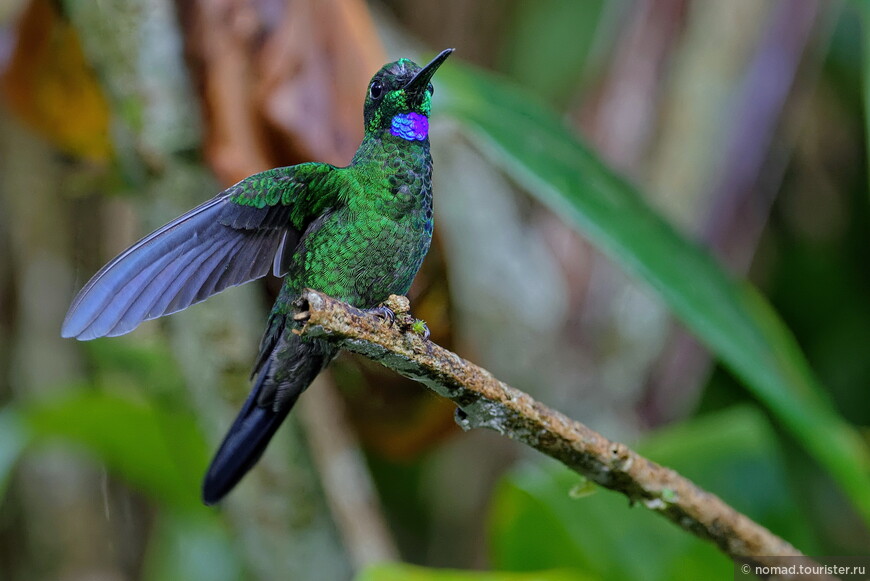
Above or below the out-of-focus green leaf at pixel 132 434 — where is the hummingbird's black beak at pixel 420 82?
above

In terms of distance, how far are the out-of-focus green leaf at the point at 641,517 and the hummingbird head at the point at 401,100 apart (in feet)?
2.88

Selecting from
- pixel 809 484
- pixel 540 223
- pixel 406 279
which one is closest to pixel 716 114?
pixel 540 223

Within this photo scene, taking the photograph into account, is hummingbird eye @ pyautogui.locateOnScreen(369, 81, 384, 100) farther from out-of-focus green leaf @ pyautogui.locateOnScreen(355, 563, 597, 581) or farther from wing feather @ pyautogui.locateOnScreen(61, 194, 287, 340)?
out-of-focus green leaf @ pyautogui.locateOnScreen(355, 563, 597, 581)

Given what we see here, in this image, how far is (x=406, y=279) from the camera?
3.76 ft

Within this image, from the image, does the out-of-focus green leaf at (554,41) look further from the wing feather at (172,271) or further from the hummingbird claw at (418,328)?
the hummingbird claw at (418,328)

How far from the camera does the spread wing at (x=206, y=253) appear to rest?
98 cm

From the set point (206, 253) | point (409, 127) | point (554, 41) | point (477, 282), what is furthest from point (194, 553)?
point (554, 41)

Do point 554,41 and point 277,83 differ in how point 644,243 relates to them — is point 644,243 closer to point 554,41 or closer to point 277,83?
point 277,83

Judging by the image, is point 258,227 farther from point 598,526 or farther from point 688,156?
point 688,156

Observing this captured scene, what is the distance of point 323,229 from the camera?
1128 millimetres

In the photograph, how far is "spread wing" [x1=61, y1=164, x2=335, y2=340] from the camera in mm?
982

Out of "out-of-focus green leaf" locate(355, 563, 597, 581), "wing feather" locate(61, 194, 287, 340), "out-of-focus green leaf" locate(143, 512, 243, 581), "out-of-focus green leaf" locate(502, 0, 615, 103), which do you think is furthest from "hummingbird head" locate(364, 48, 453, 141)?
"out-of-focus green leaf" locate(502, 0, 615, 103)

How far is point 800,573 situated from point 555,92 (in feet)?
8.86

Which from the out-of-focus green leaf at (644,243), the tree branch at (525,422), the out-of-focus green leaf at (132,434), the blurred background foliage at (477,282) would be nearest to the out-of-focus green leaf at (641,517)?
the blurred background foliage at (477,282)
